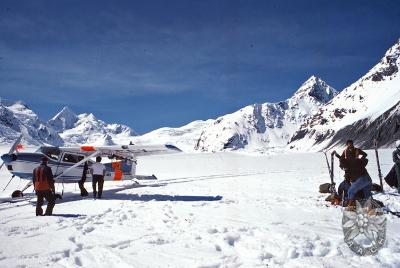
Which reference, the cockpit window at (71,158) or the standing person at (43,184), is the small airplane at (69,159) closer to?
the cockpit window at (71,158)

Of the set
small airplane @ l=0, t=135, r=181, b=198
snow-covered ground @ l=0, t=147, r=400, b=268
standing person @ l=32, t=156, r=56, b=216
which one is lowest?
snow-covered ground @ l=0, t=147, r=400, b=268

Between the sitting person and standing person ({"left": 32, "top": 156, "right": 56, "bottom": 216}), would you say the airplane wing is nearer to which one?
standing person ({"left": 32, "top": 156, "right": 56, "bottom": 216})

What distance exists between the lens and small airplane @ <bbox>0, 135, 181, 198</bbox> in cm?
1625

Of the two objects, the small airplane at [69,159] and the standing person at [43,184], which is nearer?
the standing person at [43,184]

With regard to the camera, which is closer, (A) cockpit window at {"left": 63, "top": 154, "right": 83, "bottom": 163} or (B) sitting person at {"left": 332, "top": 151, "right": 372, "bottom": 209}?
(B) sitting person at {"left": 332, "top": 151, "right": 372, "bottom": 209}

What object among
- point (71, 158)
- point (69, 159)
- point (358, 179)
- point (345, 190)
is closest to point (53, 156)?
point (69, 159)

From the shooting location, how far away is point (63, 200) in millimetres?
15633

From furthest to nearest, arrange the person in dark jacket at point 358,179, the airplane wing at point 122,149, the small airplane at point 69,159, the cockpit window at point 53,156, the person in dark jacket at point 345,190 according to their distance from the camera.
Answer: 1. the airplane wing at point 122,149
2. the cockpit window at point 53,156
3. the small airplane at point 69,159
4. the person in dark jacket at point 345,190
5. the person in dark jacket at point 358,179

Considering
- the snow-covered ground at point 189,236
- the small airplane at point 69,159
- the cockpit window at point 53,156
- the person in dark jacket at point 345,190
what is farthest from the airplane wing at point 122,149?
the person in dark jacket at point 345,190

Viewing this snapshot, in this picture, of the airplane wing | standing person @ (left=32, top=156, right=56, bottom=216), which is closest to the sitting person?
A: standing person @ (left=32, top=156, right=56, bottom=216)

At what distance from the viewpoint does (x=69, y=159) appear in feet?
59.4

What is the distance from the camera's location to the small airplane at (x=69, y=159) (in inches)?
640

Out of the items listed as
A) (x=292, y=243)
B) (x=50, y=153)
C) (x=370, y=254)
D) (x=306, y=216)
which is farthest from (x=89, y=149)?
(x=370, y=254)

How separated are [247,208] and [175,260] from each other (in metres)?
5.36
